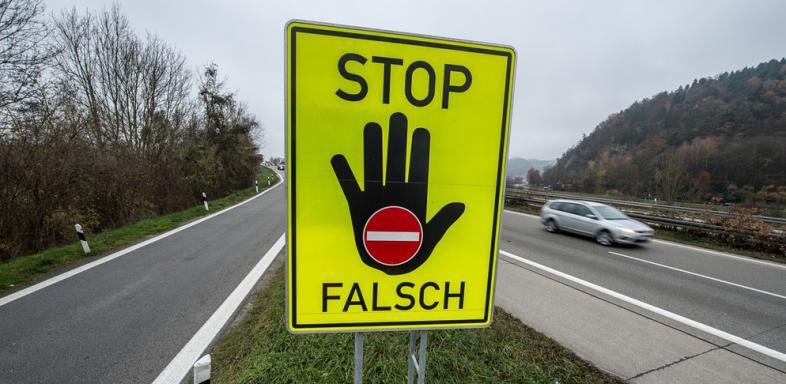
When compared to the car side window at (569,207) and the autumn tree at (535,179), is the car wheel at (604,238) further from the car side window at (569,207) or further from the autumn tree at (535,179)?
the autumn tree at (535,179)

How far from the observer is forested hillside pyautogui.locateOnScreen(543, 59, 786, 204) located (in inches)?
1363

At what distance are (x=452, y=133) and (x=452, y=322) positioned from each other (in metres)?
0.82

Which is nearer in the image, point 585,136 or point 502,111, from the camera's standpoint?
point 502,111

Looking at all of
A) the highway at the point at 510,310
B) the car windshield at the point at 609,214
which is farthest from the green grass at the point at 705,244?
the car windshield at the point at 609,214

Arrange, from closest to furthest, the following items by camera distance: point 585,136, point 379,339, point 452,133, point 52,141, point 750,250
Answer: point 452,133
point 379,339
point 52,141
point 750,250
point 585,136

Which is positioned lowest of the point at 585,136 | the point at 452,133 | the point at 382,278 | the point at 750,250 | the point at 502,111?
the point at 750,250

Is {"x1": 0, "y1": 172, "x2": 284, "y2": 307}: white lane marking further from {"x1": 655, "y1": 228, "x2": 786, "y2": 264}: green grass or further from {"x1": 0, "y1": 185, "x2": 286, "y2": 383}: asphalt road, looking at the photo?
{"x1": 655, "y1": 228, "x2": 786, "y2": 264}: green grass

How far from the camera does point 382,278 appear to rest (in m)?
1.20

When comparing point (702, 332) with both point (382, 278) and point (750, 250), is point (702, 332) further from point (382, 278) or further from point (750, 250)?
point (750, 250)

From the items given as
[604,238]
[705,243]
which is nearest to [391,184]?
[604,238]

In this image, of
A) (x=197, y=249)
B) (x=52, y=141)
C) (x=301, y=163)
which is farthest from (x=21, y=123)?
(x=301, y=163)

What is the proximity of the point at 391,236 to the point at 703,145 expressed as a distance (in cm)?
6196

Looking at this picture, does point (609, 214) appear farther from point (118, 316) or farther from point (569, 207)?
point (118, 316)

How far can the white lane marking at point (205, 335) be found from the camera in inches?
116
